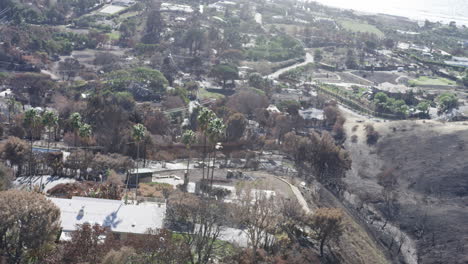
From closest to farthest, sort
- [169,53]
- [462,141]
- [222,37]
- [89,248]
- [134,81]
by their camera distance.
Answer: [89,248]
[462,141]
[134,81]
[169,53]
[222,37]

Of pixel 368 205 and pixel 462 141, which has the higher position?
pixel 462 141

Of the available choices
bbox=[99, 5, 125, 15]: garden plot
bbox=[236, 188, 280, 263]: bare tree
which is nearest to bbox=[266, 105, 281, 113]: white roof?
bbox=[236, 188, 280, 263]: bare tree

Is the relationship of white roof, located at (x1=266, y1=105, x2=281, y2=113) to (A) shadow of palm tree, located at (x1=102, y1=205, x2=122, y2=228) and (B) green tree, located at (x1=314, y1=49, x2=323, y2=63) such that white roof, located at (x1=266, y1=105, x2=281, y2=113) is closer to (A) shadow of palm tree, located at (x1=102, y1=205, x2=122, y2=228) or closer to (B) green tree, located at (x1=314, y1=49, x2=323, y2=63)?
(A) shadow of palm tree, located at (x1=102, y1=205, x2=122, y2=228)

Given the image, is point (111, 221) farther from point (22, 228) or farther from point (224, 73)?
point (224, 73)

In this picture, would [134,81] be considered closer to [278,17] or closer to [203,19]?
[203,19]

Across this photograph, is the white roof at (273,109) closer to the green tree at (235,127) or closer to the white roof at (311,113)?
the white roof at (311,113)

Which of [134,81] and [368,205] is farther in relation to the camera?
[134,81]

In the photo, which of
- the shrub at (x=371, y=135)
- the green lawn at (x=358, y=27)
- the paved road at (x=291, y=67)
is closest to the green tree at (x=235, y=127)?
the shrub at (x=371, y=135)

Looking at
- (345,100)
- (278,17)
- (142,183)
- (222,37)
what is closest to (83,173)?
(142,183)
